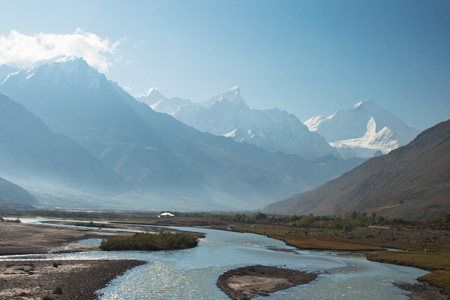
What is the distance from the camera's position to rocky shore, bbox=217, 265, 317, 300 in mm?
52812

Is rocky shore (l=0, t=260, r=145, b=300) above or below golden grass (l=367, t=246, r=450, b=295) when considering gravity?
below

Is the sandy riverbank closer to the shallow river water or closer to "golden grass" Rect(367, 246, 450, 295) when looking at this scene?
the shallow river water

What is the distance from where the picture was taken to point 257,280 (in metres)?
60.4

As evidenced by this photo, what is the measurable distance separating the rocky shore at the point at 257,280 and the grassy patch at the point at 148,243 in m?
29.8

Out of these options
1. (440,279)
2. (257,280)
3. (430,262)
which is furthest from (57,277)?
(430,262)

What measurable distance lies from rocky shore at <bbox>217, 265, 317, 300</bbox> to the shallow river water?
1431mm

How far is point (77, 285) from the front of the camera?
50.8 m

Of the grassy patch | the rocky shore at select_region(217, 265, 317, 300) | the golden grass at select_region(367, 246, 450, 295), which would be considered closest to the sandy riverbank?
the grassy patch

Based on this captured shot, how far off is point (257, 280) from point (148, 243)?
38577mm

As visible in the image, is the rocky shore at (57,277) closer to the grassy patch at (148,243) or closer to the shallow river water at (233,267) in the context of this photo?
the shallow river water at (233,267)

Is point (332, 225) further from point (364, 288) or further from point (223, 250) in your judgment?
point (364, 288)

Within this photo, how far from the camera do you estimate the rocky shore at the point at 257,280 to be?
52.8 metres

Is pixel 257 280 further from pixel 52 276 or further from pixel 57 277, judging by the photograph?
pixel 52 276

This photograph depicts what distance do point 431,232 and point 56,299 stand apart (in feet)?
389
